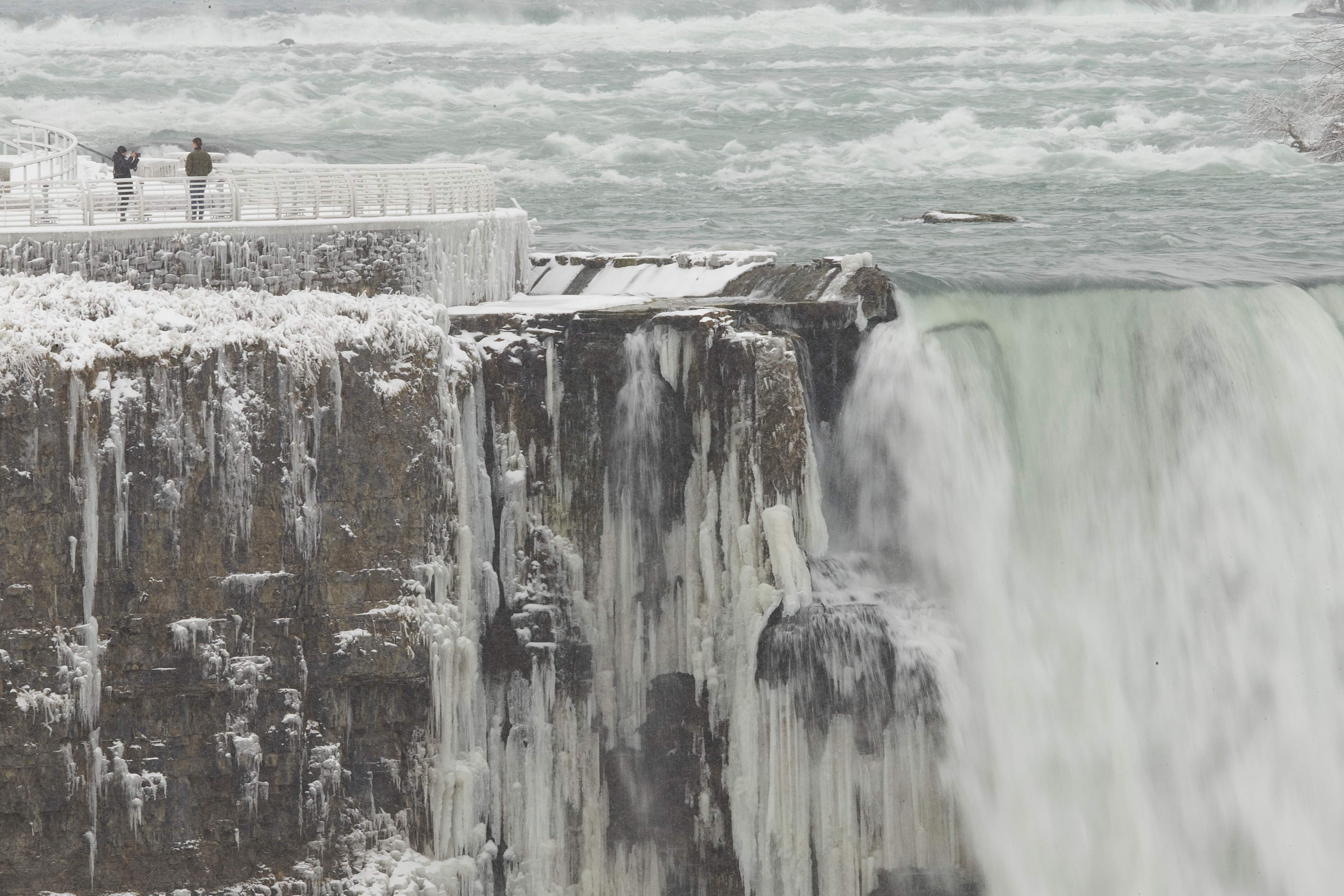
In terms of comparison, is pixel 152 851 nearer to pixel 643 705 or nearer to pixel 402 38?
pixel 643 705

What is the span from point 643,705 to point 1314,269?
1563cm

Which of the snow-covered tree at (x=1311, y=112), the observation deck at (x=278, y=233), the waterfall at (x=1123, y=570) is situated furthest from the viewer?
the snow-covered tree at (x=1311, y=112)

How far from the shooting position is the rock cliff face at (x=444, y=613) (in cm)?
2150

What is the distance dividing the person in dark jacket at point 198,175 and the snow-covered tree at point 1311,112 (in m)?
41.1

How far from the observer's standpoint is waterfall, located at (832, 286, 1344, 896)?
2420 cm

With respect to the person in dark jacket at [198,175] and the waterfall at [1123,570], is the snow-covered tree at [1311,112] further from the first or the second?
the person in dark jacket at [198,175]

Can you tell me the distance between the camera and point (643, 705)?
24.0 metres

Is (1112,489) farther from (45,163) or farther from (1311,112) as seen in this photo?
(1311,112)

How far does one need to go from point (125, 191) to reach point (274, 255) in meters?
3.28

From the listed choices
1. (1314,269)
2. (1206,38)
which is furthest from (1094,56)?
(1314,269)

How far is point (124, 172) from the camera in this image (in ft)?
88.7

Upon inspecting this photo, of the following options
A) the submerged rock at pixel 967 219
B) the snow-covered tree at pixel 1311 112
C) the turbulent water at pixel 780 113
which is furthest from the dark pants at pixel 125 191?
the snow-covered tree at pixel 1311 112

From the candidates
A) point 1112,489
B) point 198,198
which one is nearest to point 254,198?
point 198,198

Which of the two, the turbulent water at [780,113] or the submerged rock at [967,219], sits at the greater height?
the turbulent water at [780,113]
